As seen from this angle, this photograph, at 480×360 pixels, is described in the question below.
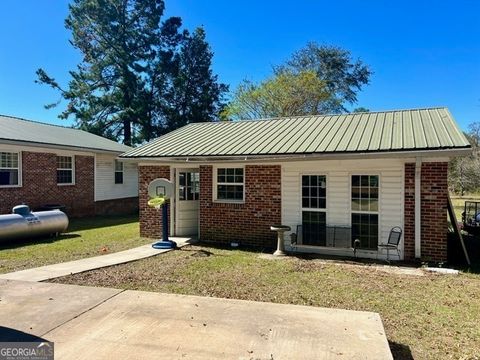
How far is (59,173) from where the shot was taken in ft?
54.7

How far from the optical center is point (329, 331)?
4137mm

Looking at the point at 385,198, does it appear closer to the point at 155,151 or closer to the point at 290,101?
the point at 155,151

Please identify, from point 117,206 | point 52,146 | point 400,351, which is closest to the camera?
point 400,351

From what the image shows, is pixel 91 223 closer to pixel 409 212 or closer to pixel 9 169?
pixel 9 169

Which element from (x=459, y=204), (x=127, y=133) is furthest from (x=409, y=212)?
(x=127, y=133)

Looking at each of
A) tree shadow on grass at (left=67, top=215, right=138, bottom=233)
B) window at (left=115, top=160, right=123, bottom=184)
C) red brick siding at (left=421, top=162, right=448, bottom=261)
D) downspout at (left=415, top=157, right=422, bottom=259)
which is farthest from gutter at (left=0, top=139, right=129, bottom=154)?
red brick siding at (left=421, top=162, right=448, bottom=261)

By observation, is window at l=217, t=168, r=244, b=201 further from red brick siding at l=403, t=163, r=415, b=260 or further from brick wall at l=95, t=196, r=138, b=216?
brick wall at l=95, t=196, r=138, b=216

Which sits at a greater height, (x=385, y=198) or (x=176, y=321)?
(x=385, y=198)

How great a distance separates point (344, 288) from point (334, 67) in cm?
3354

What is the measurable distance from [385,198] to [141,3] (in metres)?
30.6

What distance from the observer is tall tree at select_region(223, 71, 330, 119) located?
2905 centimetres

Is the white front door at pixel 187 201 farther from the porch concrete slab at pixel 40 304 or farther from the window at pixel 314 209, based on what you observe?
the porch concrete slab at pixel 40 304

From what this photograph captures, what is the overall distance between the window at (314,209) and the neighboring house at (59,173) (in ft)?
36.4

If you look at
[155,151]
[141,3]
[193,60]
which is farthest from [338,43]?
[155,151]
